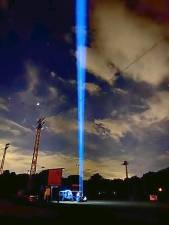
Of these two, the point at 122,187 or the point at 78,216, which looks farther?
the point at 122,187

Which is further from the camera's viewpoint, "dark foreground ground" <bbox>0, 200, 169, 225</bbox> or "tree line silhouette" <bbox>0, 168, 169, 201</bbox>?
"tree line silhouette" <bbox>0, 168, 169, 201</bbox>

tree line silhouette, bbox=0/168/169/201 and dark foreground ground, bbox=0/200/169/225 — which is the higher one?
tree line silhouette, bbox=0/168/169/201

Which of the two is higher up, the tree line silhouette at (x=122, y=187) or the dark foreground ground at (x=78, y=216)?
the tree line silhouette at (x=122, y=187)

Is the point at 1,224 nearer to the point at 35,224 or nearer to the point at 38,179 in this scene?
the point at 35,224

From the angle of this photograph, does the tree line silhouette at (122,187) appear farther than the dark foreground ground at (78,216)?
Yes

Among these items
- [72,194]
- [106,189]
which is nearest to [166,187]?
[106,189]

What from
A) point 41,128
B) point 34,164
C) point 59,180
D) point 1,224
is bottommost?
point 1,224

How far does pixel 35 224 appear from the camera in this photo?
46.8ft

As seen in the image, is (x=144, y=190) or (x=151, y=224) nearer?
(x=151, y=224)

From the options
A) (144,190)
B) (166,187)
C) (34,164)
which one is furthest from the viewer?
(144,190)

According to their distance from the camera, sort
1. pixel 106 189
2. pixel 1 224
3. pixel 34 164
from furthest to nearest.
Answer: pixel 106 189
pixel 34 164
pixel 1 224

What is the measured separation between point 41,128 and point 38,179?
222 ft

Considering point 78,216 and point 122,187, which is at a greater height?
point 122,187

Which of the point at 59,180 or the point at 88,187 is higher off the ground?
the point at 88,187
